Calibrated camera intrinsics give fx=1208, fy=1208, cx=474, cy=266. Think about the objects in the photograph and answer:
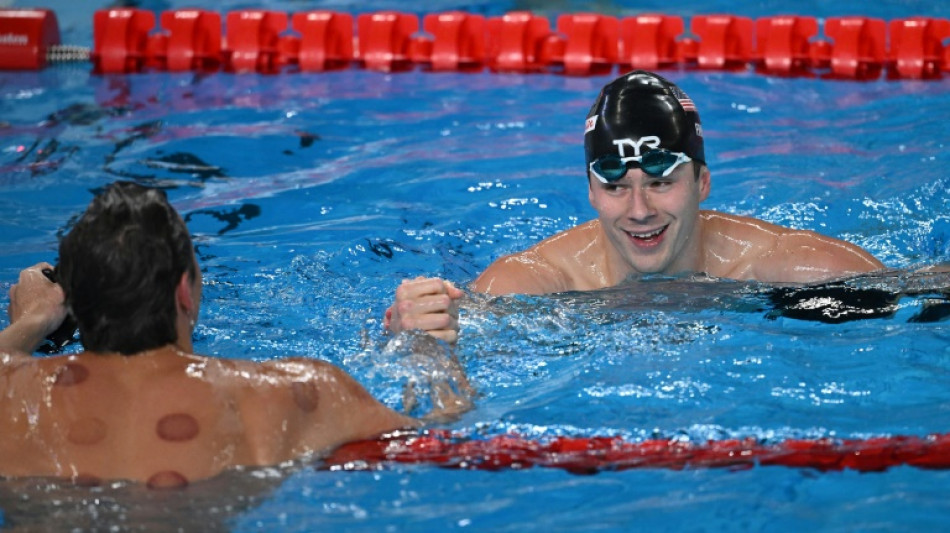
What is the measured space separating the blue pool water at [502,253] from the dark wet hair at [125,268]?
1.22ft

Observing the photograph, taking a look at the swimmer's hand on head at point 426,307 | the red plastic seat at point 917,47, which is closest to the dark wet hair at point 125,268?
the swimmer's hand on head at point 426,307

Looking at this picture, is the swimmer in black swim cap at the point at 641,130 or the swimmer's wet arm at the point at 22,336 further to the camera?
the swimmer in black swim cap at the point at 641,130

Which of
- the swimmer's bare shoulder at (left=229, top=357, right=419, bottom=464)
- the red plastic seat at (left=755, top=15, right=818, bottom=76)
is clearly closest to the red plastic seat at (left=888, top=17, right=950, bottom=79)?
the red plastic seat at (left=755, top=15, right=818, bottom=76)

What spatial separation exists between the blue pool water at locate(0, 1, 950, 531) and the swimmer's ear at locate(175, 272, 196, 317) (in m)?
0.41

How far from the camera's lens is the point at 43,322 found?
3629 millimetres

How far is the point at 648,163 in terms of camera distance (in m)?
4.26

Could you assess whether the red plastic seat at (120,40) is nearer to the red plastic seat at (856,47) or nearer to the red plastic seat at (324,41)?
the red plastic seat at (324,41)

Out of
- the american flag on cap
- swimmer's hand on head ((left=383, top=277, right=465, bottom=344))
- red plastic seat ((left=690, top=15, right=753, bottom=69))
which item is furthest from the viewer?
red plastic seat ((left=690, top=15, right=753, bottom=69))

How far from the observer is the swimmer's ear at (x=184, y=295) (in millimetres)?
2816

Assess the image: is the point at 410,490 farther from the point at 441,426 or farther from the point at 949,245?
the point at 949,245

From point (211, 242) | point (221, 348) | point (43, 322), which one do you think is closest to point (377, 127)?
point (211, 242)

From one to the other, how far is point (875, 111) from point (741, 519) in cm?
510

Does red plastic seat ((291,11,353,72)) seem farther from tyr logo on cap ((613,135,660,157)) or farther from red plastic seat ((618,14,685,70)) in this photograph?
tyr logo on cap ((613,135,660,157))

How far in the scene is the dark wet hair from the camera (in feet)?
8.89
